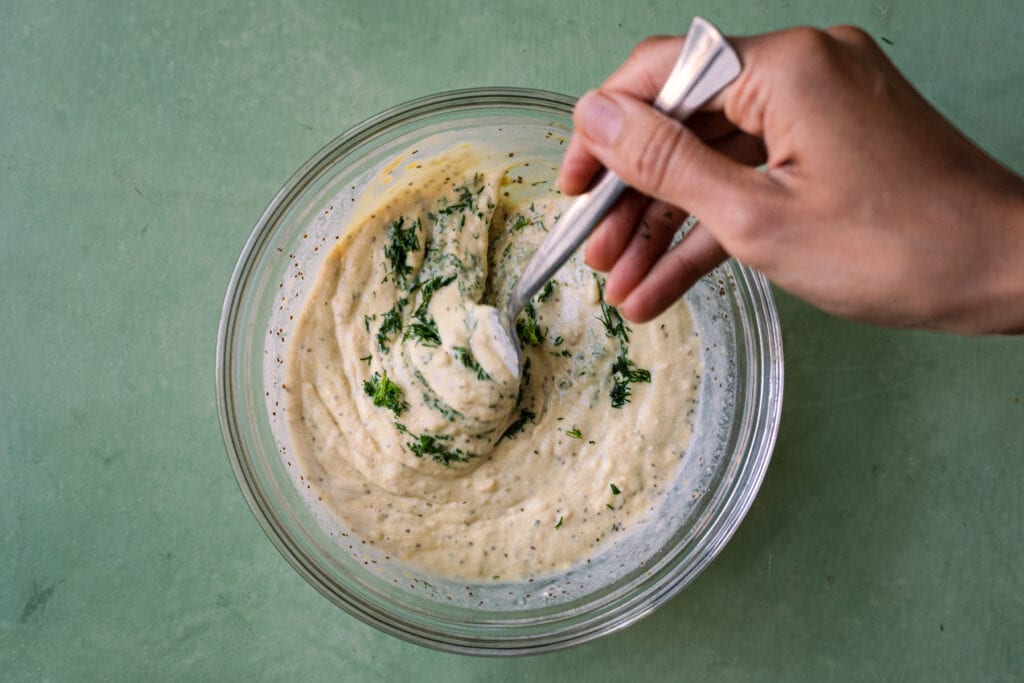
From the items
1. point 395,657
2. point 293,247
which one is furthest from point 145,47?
point 395,657

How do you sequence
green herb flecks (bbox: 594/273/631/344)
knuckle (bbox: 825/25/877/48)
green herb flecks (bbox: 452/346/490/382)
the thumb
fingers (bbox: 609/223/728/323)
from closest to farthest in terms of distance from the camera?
the thumb, knuckle (bbox: 825/25/877/48), fingers (bbox: 609/223/728/323), green herb flecks (bbox: 452/346/490/382), green herb flecks (bbox: 594/273/631/344)

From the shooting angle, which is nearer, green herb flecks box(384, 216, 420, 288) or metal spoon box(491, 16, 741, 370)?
metal spoon box(491, 16, 741, 370)

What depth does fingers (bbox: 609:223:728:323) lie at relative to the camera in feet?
4.65

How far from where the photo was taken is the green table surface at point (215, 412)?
177 cm

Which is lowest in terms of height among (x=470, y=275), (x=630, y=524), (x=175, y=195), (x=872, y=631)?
(x=872, y=631)

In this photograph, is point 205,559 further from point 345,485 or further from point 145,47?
point 145,47

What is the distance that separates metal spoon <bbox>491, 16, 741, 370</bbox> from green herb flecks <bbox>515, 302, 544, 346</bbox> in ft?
0.24

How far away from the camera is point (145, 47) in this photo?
5.94 feet

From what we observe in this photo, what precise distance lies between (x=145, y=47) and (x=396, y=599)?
131 centimetres

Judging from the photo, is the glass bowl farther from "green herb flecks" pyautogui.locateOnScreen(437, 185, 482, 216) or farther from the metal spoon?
the metal spoon

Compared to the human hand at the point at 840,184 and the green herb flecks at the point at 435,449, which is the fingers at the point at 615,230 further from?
the green herb flecks at the point at 435,449

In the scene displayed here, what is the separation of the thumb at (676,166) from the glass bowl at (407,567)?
0.45 m

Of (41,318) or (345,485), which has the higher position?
(41,318)

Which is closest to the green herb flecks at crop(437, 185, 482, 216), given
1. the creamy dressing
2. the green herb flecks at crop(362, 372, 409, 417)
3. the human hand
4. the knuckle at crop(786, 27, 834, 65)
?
the creamy dressing
